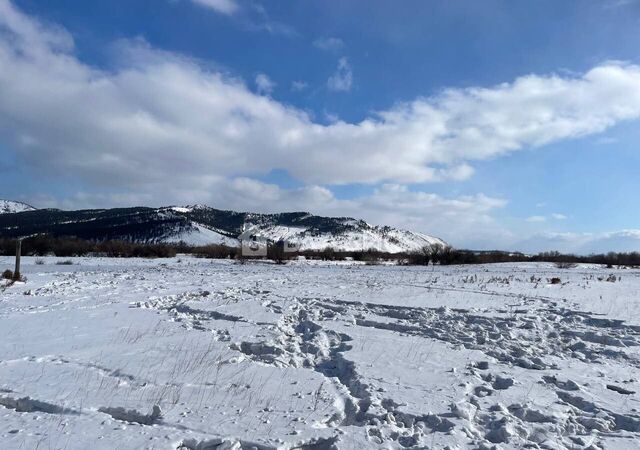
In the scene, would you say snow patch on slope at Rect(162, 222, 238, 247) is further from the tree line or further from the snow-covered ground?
the snow-covered ground

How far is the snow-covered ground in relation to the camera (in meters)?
4.58

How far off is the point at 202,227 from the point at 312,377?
4999 inches

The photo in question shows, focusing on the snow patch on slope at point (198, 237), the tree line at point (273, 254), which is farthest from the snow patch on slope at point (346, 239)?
the tree line at point (273, 254)

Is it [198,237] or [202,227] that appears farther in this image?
[202,227]

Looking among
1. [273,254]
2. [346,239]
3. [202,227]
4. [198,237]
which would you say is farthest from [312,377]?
[346,239]

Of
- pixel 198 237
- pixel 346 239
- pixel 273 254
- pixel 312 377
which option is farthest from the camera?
pixel 346 239

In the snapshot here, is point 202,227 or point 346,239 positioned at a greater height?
point 202,227

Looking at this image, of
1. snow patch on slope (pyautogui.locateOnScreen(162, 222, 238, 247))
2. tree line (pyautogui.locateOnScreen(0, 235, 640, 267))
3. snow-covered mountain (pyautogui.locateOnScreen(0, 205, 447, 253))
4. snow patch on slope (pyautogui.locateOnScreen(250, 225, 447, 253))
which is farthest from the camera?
snow patch on slope (pyautogui.locateOnScreen(250, 225, 447, 253))

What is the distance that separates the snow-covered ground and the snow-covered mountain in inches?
2951

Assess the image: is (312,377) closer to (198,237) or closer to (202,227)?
(198,237)

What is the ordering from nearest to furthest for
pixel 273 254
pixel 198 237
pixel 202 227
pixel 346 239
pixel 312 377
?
1. pixel 312 377
2. pixel 273 254
3. pixel 198 237
4. pixel 202 227
5. pixel 346 239

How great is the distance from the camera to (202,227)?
129125 millimetres

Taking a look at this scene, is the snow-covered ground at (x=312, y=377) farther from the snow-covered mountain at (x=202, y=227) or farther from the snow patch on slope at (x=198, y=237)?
the snow patch on slope at (x=198, y=237)

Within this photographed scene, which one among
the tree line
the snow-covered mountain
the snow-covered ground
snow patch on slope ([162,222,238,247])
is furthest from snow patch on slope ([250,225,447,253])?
the snow-covered ground
